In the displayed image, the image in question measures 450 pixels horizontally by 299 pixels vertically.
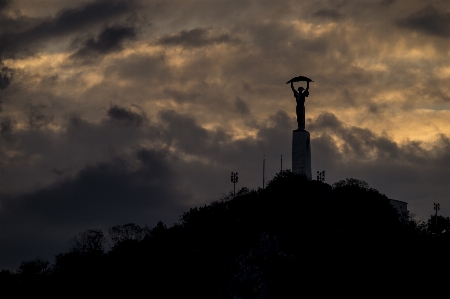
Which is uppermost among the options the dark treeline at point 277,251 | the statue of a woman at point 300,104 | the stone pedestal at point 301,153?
the statue of a woman at point 300,104

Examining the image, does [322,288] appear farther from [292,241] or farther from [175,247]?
[175,247]

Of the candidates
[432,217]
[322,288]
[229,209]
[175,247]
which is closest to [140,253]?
[175,247]

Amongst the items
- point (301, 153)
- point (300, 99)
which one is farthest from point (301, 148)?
point (300, 99)

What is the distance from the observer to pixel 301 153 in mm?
66438

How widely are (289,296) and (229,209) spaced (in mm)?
15924

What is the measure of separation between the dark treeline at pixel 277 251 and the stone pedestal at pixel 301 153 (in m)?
1.08

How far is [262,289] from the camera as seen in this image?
58.6 metres

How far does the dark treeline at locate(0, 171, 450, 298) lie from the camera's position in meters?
56.8

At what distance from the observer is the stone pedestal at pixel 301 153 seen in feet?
218

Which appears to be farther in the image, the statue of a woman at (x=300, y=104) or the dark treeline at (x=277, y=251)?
the statue of a woman at (x=300, y=104)

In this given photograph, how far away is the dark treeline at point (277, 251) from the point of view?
56844 millimetres

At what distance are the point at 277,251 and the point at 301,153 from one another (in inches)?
401

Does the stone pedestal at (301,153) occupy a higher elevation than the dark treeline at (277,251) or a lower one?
higher

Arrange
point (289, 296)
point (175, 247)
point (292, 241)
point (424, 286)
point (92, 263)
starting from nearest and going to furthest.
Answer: point (424, 286)
point (289, 296)
point (292, 241)
point (175, 247)
point (92, 263)
